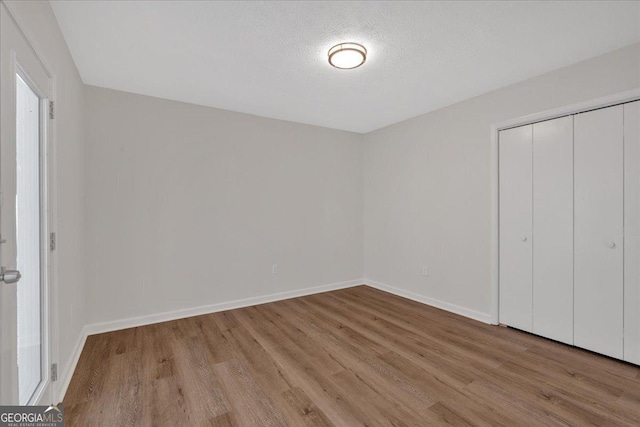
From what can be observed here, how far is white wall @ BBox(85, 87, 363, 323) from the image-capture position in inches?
121

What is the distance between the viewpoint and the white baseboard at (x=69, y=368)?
1.92 metres

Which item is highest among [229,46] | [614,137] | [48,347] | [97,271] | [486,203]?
[229,46]

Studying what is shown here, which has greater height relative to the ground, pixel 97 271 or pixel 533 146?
pixel 533 146

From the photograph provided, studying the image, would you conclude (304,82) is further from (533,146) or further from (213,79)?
(533,146)

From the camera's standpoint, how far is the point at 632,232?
2350 mm

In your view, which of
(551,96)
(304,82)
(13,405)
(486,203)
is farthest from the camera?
(486,203)

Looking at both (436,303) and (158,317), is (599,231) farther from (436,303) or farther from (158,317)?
(158,317)

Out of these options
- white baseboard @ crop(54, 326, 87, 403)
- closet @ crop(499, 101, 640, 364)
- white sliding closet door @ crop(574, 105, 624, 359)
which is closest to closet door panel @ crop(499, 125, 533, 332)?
closet @ crop(499, 101, 640, 364)

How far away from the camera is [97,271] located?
9.88 ft

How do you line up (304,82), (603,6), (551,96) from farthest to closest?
(304,82), (551,96), (603,6)

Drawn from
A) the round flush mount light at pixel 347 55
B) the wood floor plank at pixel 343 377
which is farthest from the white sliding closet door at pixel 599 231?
the round flush mount light at pixel 347 55

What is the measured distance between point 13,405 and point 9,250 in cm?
64

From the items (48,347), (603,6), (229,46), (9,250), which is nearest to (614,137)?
(603,6)

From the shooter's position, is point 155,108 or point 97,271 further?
point 155,108
